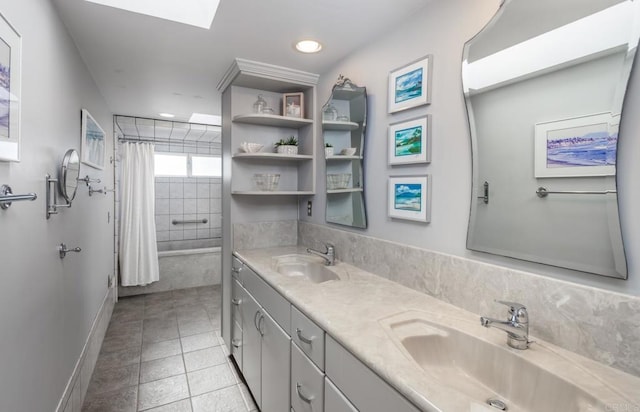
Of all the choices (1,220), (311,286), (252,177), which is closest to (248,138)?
(252,177)

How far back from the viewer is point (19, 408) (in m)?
1.12

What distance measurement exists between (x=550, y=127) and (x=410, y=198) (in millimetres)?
656

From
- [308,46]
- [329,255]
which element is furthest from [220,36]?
[329,255]

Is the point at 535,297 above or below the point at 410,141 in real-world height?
below

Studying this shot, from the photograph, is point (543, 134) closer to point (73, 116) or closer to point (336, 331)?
point (336, 331)

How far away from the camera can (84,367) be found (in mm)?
2037

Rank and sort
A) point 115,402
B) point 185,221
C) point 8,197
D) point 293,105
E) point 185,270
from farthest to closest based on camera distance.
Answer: point 185,221 < point 185,270 < point 293,105 < point 115,402 < point 8,197

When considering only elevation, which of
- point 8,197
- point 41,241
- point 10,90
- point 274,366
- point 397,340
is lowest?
point 274,366

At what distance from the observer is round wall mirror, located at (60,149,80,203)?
5.15 feet

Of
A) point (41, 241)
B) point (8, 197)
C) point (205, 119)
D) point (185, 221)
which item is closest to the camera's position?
point (8, 197)

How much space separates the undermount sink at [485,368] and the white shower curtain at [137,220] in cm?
374

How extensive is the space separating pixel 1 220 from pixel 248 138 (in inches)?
63.1

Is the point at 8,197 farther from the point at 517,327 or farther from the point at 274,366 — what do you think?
the point at 517,327

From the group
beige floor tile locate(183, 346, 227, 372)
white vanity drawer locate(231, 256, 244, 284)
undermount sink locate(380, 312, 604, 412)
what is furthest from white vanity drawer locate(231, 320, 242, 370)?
undermount sink locate(380, 312, 604, 412)
